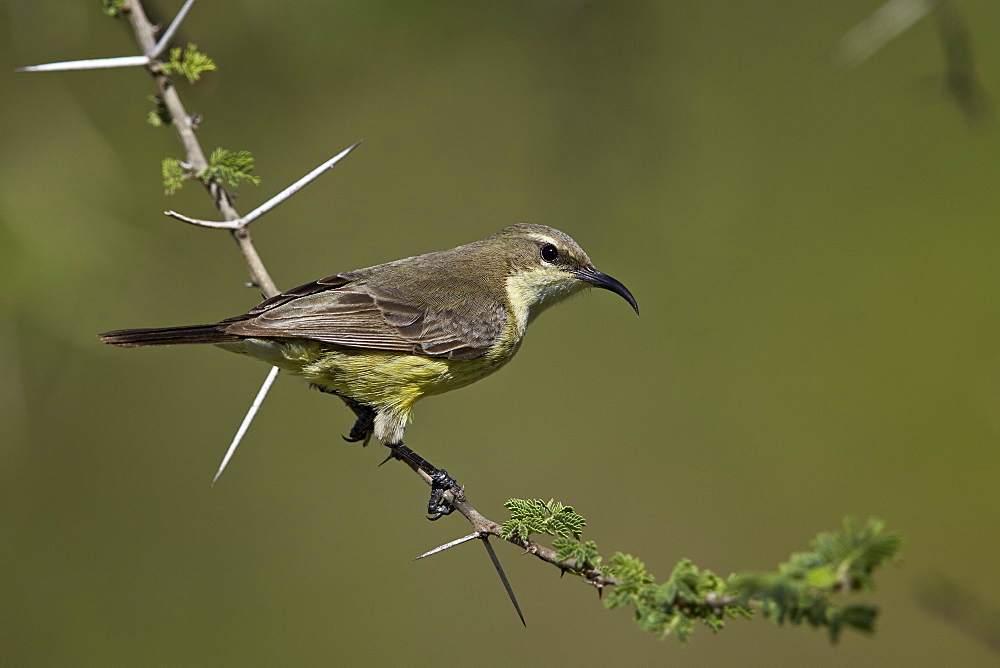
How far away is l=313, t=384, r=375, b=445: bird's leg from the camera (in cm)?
453

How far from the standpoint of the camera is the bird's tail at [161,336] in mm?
3443

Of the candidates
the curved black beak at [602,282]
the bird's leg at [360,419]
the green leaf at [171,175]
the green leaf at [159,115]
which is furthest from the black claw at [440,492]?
the green leaf at [159,115]

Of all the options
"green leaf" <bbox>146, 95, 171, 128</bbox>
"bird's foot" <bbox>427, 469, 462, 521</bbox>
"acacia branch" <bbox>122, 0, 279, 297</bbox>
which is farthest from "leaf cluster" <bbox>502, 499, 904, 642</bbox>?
"green leaf" <bbox>146, 95, 171, 128</bbox>

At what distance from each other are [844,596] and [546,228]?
3.62 m

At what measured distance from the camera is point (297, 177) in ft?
24.3

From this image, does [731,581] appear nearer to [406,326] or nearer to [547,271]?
[406,326]

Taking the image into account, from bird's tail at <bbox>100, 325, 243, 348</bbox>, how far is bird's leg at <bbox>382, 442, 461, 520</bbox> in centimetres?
111

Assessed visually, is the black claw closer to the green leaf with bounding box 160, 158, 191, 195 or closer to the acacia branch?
the acacia branch

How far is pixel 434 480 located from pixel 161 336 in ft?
4.89

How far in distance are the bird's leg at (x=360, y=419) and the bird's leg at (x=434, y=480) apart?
0.33 metres

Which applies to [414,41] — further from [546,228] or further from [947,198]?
[947,198]

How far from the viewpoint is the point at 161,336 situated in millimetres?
3500

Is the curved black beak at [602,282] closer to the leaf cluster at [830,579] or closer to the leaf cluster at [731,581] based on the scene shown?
the leaf cluster at [731,581]

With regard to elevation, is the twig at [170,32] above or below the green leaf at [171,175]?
above
